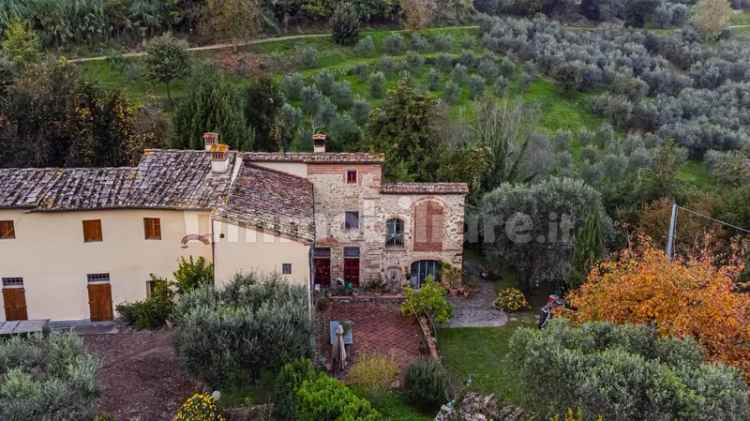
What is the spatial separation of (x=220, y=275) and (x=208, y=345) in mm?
3912

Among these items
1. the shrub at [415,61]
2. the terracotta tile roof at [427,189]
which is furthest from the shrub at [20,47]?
the shrub at [415,61]

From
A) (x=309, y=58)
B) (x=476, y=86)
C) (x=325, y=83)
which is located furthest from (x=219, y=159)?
(x=476, y=86)

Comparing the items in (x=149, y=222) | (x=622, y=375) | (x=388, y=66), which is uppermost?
(x=388, y=66)

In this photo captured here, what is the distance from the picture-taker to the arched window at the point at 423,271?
2677 cm

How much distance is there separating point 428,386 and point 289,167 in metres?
10.7

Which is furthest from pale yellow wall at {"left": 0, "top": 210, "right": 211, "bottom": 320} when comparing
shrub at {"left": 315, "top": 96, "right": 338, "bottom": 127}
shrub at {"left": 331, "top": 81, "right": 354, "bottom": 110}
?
shrub at {"left": 331, "top": 81, "right": 354, "bottom": 110}

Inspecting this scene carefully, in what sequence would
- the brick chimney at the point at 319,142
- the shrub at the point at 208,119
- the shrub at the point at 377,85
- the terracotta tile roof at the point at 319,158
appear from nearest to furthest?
the terracotta tile roof at the point at 319,158 → the brick chimney at the point at 319,142 → the shrub at the point at 208,119 → the shrub at the point at 377,85

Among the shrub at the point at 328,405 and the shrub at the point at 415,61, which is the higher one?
the shrub at the point at 415,61

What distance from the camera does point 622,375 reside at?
541 inches

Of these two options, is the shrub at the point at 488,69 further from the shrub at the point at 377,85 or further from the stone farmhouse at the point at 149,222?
the stone farmhouse at the point at 149,222

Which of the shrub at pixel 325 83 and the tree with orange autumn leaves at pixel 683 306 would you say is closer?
the tree with orange autumn leaves at pixel 683 306

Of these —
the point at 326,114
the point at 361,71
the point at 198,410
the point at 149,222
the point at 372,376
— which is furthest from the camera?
the point at 361,71

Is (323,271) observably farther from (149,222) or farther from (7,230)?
(7,230)

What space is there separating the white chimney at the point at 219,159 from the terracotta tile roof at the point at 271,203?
64 cm
